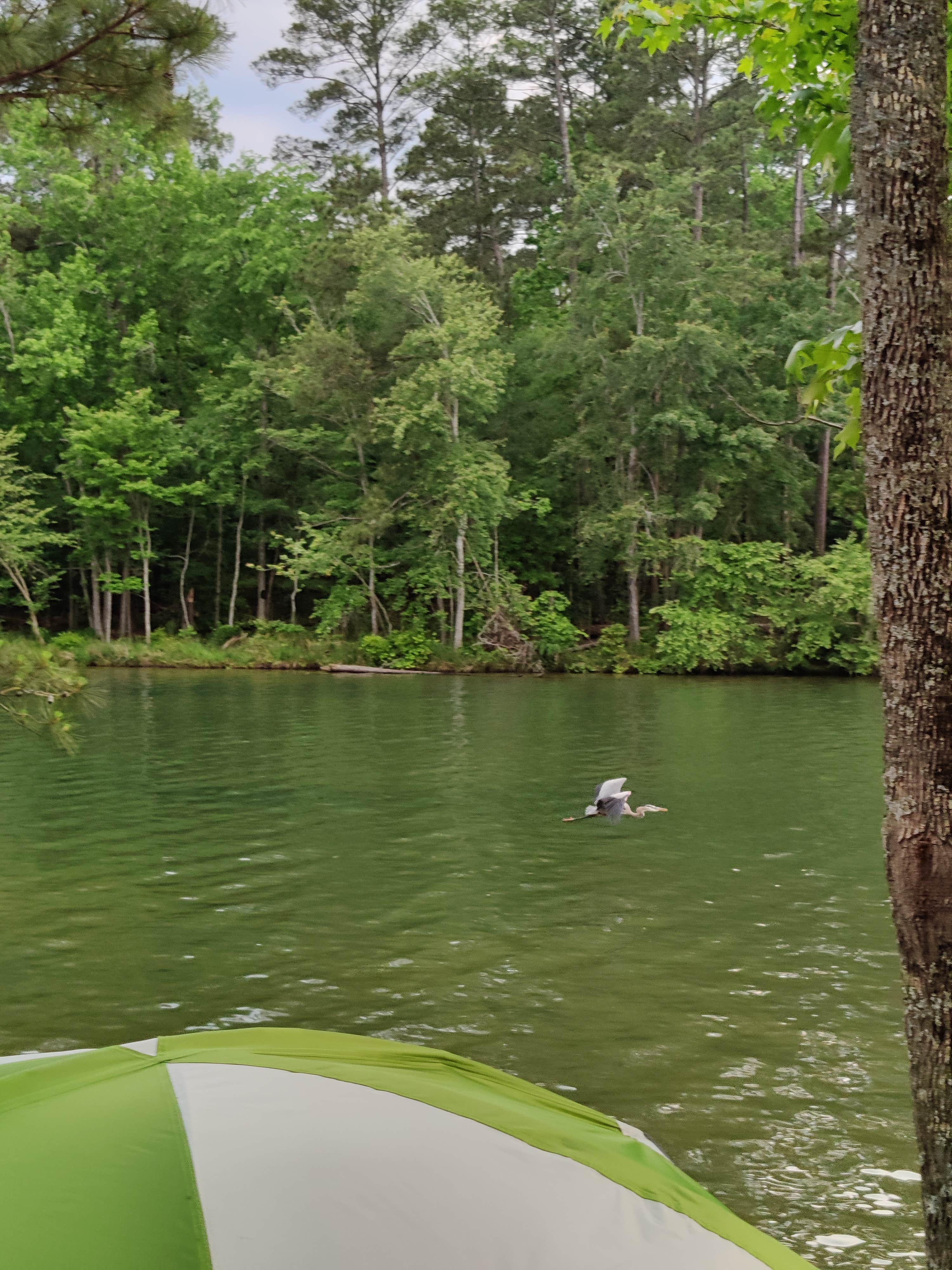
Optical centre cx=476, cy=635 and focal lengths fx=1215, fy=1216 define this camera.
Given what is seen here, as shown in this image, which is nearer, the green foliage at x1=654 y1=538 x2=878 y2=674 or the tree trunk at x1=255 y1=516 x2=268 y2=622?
the green foliage at x1=654 y1=538 x2=878 y2=674

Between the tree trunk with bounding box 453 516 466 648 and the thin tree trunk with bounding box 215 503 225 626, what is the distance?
7.84 m

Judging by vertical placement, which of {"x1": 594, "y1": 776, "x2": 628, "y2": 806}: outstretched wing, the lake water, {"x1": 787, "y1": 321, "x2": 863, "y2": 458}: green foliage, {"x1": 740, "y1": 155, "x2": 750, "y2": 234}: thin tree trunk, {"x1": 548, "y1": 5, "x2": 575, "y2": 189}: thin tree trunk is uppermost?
{"x1": 548, "y1": 5, "x2": 575, "y2": 189}: thin tree trunk

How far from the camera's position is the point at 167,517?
3994 cm

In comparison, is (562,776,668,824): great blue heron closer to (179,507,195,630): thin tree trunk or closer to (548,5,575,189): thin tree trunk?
(179,507,195,630): thin tree trunk

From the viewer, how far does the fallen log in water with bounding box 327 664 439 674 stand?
30.8 m

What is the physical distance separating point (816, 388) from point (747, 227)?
3827cm

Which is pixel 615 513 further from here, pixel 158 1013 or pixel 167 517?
pixel 158 1013

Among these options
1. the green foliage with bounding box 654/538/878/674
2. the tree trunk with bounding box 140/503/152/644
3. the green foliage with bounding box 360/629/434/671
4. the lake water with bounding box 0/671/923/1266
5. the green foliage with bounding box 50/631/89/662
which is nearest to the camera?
the lake water with bounding box 0/671/923/1266

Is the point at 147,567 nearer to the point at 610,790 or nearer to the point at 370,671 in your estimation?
the point at 370,671

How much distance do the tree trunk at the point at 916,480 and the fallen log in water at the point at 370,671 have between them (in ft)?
92.3

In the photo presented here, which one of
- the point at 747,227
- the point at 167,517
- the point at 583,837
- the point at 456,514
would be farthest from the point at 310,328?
the point at 583,837

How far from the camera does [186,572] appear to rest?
127 ft

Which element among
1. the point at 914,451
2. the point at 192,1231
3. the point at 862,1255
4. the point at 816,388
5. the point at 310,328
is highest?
the point at 310,328

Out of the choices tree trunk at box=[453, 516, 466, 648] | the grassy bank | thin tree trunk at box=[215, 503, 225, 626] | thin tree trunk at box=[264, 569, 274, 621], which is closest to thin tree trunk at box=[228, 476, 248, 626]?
thin tree trunk at box=[215, 503, 225, 626]
